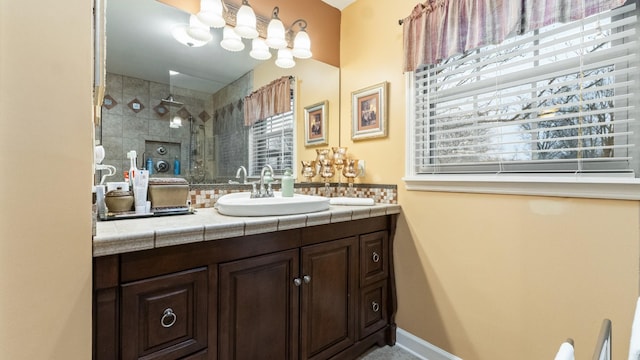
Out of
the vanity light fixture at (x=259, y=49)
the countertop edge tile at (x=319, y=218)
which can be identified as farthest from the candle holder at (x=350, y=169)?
the vanity light fixture at (x=259, y=49)

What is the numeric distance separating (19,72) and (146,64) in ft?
2.68

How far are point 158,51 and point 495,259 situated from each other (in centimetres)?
206

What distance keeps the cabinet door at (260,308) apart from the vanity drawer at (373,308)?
492mm

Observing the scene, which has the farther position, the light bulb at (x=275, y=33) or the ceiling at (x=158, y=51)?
the light bulb at (x=275, y=33)

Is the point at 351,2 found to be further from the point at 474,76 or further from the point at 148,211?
the point at 148,211

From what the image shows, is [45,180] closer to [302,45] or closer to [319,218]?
[319,218]

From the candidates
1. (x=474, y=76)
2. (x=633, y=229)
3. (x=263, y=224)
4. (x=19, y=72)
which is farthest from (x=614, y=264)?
(x=19, y=72)

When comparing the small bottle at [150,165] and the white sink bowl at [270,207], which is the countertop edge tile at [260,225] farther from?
the small bottle at [150,165]

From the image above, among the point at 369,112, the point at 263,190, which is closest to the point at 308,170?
the point at 263,190

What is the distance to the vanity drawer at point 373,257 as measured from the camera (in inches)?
65.7

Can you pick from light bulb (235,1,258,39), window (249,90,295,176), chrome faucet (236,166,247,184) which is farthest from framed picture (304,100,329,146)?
light bulb (235,1,258,39)

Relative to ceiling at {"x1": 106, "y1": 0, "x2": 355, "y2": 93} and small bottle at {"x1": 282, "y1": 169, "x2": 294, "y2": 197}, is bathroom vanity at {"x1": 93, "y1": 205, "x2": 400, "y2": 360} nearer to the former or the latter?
small bottle at {"x1": 282, "y1": 169, "x2": 294, "y2": 197}

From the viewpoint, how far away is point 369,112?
79.8 inches

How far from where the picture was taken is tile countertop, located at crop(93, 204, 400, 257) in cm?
87
